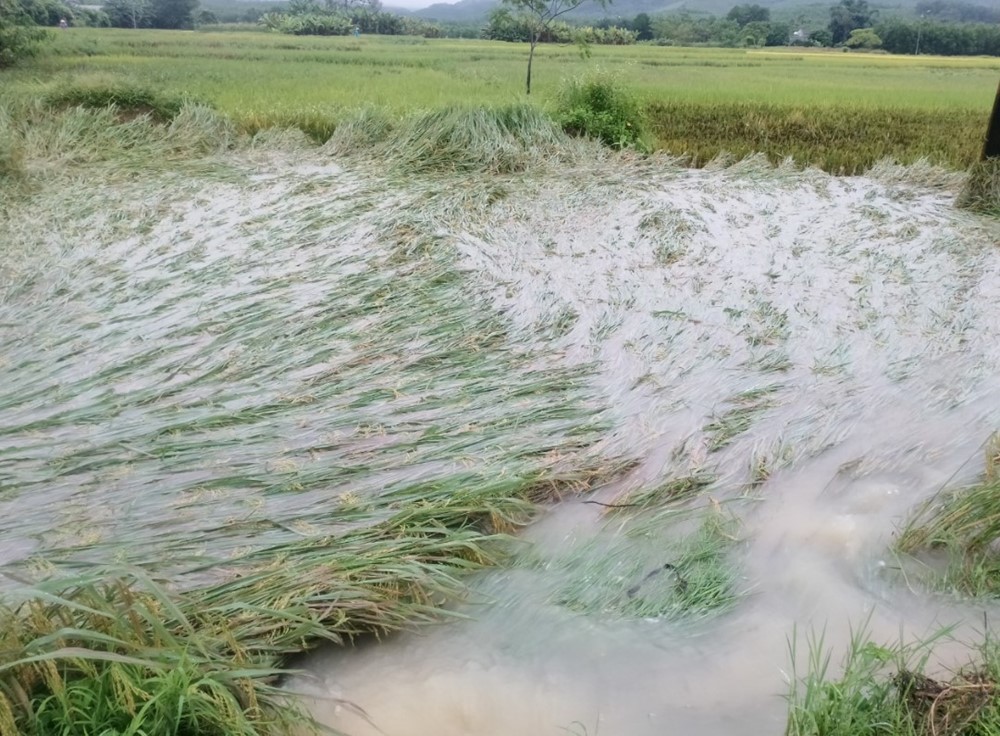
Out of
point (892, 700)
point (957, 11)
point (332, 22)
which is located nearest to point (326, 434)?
point (892, 700)

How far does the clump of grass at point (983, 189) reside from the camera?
185 inches

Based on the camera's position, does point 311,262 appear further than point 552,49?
No

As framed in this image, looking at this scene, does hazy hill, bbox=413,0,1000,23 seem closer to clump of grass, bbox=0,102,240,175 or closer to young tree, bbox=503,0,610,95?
young tree, bbox=503,0,610,95

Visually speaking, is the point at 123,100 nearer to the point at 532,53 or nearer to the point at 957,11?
the point at 532,53

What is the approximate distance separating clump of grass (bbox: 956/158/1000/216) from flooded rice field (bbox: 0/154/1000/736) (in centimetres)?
33

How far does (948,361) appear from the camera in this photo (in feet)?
9.71

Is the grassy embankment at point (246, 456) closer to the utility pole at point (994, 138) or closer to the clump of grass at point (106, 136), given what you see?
the clump of grass at point (106, 136)

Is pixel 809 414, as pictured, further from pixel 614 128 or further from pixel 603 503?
pixel 614 128

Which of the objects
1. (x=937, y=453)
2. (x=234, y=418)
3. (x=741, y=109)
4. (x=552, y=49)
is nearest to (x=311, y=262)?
(x=234, y=418)

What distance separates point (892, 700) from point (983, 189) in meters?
4.41

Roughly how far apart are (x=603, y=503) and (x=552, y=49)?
5.37 m

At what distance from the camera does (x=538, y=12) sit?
6.30 meters

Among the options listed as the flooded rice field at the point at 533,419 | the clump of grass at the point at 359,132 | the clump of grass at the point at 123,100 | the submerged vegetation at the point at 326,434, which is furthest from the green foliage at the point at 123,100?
the flooded rice field at the point at 533,419

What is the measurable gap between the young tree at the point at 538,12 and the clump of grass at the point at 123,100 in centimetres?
277
